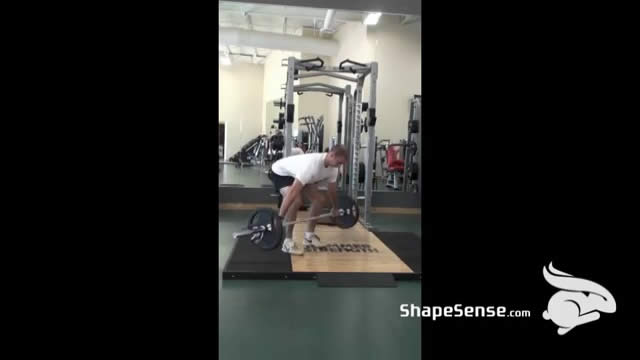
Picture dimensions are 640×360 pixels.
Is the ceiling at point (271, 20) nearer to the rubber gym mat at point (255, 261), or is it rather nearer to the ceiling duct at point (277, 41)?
the ceiling duct at point (277, 41)

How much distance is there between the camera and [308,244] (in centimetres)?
308

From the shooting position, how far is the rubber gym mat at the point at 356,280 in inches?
91.5

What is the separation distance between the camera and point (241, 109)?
6.39m

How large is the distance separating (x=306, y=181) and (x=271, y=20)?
4.74 meters

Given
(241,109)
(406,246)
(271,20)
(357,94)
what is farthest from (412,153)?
(271,20)

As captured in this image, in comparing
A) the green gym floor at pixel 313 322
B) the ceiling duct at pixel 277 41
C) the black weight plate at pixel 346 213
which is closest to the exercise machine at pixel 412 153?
the black weight plate at pixel 346 213

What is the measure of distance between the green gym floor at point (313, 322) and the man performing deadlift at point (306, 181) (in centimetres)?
57
